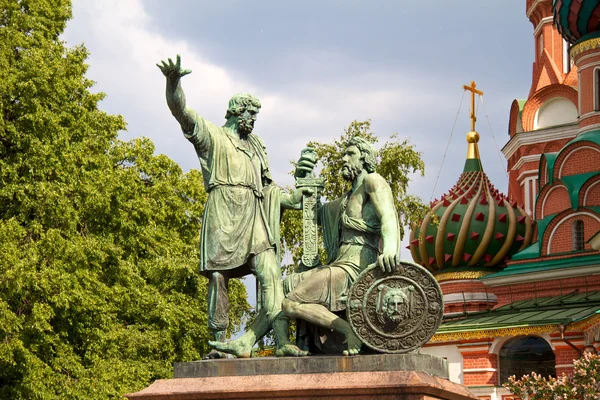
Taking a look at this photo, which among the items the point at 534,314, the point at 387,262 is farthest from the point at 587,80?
the point at 387,262

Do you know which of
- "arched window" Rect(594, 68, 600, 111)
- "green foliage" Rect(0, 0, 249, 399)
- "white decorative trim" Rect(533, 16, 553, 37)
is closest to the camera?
"green foliage" Rect(0, 0, 249, 399)

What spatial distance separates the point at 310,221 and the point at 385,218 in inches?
32.5

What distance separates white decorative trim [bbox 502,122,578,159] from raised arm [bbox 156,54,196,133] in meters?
33.1

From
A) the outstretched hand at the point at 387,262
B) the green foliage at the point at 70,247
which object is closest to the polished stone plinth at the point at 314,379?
the outstretched hand at the point at 387,262

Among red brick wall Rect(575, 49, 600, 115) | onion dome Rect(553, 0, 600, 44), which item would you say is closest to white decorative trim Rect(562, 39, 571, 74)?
onion dome Rect(553, 0, 600, 44)

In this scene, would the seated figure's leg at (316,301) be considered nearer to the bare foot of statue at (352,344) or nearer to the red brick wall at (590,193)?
the bare foot of statue at (352,344)

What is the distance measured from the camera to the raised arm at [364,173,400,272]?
10688 mm

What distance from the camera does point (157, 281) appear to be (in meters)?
27.6

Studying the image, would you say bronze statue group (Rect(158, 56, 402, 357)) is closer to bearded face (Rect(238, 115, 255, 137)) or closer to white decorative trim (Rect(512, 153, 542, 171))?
bearded face (Rect(238, 115, 255, 137))

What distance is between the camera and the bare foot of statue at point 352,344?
10648 mm

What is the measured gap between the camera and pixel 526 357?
31906mm

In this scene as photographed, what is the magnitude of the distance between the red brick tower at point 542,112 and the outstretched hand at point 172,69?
3341 centimetres

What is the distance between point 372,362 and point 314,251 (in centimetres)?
139

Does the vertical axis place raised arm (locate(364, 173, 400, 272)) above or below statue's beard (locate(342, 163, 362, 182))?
below
